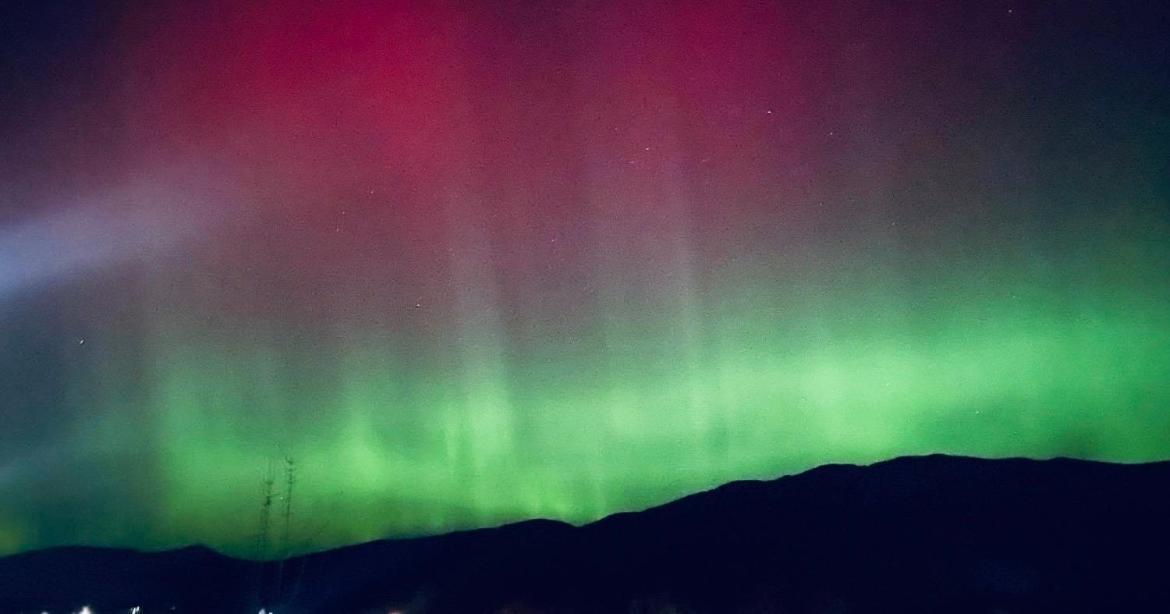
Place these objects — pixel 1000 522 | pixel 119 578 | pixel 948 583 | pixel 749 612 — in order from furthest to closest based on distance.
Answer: pixel 119 578 < pixel 1000 522 < pixel 749 612 < pixel 948 583

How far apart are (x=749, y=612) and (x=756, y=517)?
1473 inches

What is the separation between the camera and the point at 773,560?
9431 centimetres

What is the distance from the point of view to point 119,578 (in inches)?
5128

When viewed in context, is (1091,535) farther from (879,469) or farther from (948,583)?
(879,469)

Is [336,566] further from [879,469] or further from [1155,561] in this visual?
[1155,561]

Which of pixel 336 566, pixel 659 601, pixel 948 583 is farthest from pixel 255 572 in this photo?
pixel 948 583

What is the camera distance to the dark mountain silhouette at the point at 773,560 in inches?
3196

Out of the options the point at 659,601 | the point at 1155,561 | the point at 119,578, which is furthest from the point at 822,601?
the point at 119,578

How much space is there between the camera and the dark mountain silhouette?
3196 inches

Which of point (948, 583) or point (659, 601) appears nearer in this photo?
point (948, 583)

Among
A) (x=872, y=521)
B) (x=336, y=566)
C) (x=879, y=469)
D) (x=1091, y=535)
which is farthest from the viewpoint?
(x=879, y=469)

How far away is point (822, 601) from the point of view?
82062 millimetres

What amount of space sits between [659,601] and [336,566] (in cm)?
5104

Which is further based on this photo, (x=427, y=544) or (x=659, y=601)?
(x=427, y=544)
